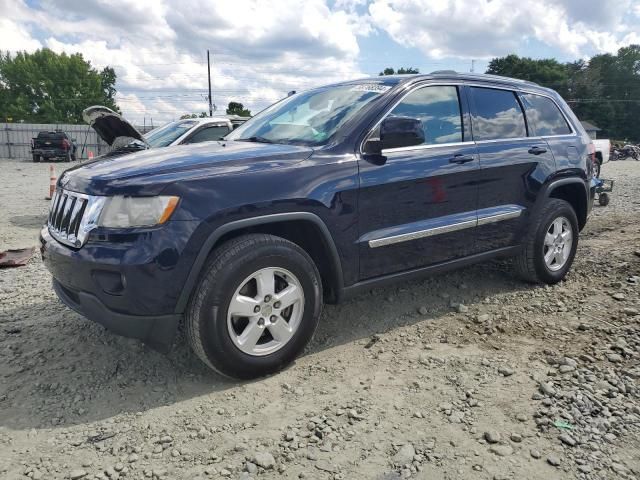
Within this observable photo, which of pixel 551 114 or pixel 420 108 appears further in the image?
pixel 551 114

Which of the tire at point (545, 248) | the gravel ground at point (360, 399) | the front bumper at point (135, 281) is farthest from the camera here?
the tire at point (545, 248)

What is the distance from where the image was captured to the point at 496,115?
14.6 feet

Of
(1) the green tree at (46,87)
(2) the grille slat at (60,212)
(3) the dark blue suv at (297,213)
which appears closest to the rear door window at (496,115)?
(3) the dark blue suv at (297,213)

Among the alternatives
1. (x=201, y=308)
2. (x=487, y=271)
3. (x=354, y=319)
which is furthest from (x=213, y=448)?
(x=487, y=271)

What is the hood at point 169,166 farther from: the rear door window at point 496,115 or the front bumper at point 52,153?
the front bumper at point 52,153

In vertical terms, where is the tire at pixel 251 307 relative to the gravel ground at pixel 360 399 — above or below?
above

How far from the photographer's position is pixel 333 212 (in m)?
3.30

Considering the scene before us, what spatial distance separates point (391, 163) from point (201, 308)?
5.31 ft

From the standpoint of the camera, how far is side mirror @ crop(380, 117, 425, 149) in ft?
11.0

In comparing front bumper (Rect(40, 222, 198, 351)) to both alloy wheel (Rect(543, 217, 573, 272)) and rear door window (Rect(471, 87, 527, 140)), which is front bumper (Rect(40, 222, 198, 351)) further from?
alloy wheel (Rect(543, 217, 573, 272))

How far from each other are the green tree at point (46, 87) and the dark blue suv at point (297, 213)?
71.5m

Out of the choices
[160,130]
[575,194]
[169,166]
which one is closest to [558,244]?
[575,194]

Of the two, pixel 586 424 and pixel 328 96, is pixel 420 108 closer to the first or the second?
pixel 328 96

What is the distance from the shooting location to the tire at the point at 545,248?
4672mm
